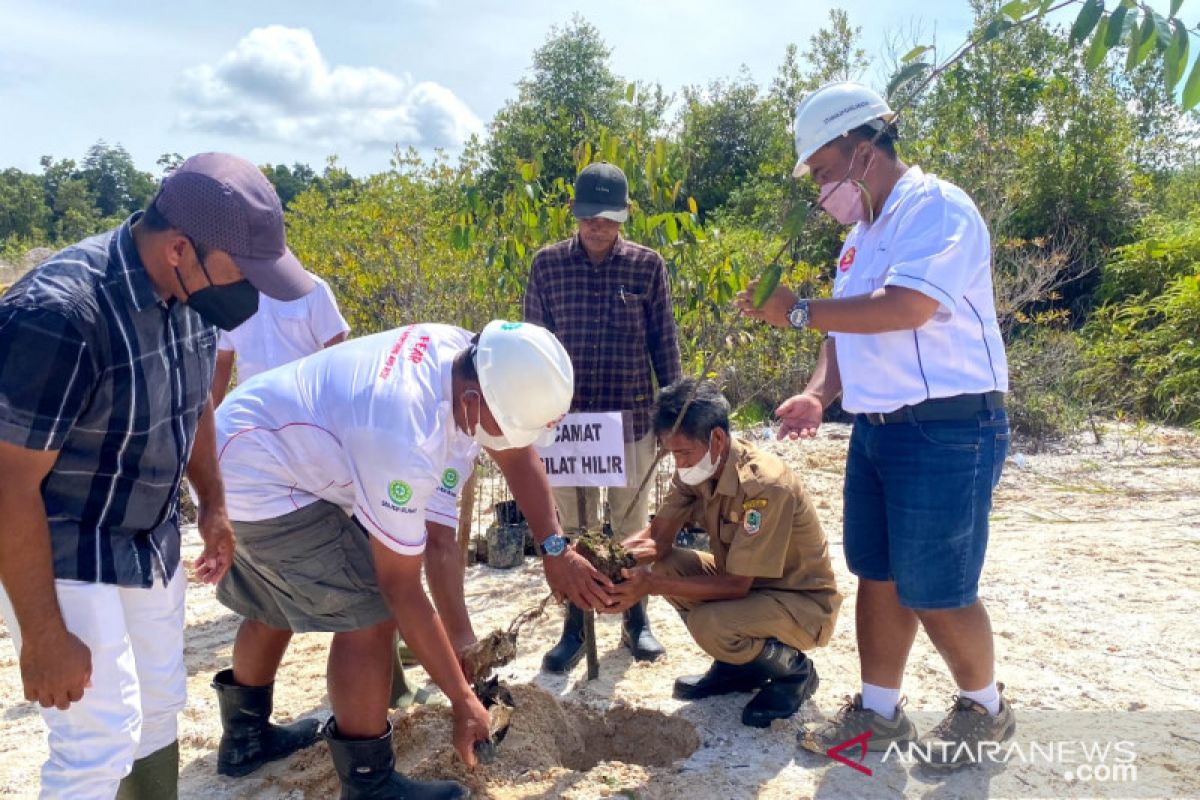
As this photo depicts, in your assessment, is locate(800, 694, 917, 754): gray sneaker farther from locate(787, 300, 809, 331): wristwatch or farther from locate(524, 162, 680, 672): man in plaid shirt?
locate(787, 300, 809, 331): wristwatch

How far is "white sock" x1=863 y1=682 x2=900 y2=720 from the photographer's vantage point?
9.53ft

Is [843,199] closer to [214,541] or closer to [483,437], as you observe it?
[483,437]

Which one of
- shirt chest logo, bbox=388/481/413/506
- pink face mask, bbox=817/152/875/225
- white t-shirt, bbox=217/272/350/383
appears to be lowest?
shirt chest logo, bbox=388/481/413/506

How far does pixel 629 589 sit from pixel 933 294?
138 centimetres

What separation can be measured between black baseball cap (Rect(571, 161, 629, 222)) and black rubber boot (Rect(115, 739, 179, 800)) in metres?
2.50

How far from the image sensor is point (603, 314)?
155 inches

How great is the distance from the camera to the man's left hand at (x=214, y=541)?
94.2 inches

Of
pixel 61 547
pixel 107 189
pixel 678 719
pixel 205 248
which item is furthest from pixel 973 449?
pixel 107 189

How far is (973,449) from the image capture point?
2.54m

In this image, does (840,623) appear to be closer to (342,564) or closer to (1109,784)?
(1109,784)

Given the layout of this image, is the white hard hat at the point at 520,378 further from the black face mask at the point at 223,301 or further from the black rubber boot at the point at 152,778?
the black rubber boot at the point at 152,778

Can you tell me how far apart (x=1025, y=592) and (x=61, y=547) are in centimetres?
412

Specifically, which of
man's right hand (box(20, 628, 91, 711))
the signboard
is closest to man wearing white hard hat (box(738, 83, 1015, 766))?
the signboard

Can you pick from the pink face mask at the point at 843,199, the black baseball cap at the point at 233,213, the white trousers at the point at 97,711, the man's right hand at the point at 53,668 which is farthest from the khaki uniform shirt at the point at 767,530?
the man's right hand at the point at 53,668
